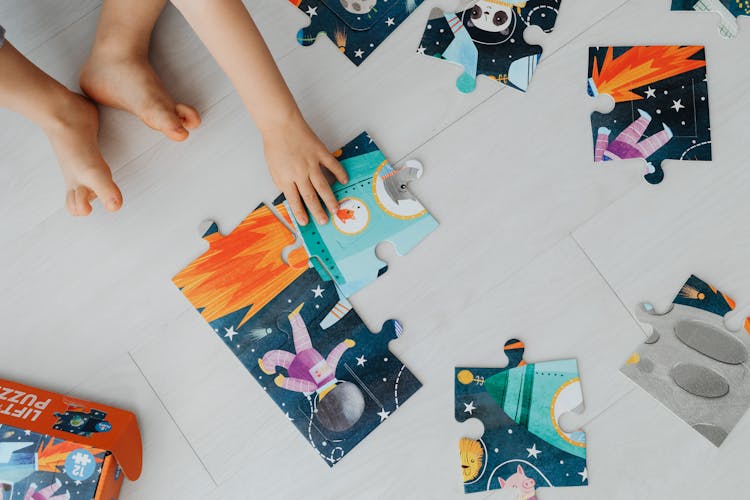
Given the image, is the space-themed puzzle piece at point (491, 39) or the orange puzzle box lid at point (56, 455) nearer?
the orange puzzle box lid at point (56, 455)

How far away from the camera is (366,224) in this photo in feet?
3.25

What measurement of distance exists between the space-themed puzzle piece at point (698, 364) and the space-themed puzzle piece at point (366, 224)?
376 mm

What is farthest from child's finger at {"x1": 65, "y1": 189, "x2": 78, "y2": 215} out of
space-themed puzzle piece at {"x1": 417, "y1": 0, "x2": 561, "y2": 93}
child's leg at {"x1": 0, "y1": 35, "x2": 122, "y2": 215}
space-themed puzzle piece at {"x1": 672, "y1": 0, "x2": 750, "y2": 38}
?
space-themed puzzle piece at {"x1": 672, "y1": 0, "x2": 750, "y2": 38}

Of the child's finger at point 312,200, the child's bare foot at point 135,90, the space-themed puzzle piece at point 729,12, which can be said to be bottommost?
the space-themed puzzle piece at point 729,12

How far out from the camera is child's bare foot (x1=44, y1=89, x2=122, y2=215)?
3.22ft

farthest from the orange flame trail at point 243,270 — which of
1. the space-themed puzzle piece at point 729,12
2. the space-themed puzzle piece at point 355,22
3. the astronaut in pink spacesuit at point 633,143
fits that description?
the space-themed puzzle piece at point 729,12

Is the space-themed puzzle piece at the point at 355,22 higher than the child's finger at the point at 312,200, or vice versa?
the space-themed puzzle piece at the point at 355,22

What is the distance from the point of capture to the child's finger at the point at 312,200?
0.98 metres

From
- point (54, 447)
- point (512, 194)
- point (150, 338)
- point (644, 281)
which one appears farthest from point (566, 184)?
point (54, 447)

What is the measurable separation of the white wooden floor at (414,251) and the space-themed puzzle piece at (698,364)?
20 mm

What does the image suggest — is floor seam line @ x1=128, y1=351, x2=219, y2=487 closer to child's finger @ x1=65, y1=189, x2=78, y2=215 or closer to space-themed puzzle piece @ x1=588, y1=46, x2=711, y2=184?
child's finger @ x1=65, y1=189, x2=78, y2=215

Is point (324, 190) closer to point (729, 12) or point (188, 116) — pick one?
point (188, 116)

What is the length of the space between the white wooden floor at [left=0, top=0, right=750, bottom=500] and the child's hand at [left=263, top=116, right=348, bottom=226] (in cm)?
5

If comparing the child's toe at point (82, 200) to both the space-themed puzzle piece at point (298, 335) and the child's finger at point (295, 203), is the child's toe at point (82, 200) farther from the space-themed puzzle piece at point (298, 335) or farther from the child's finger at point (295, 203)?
the child's finger at point (295, 203)
